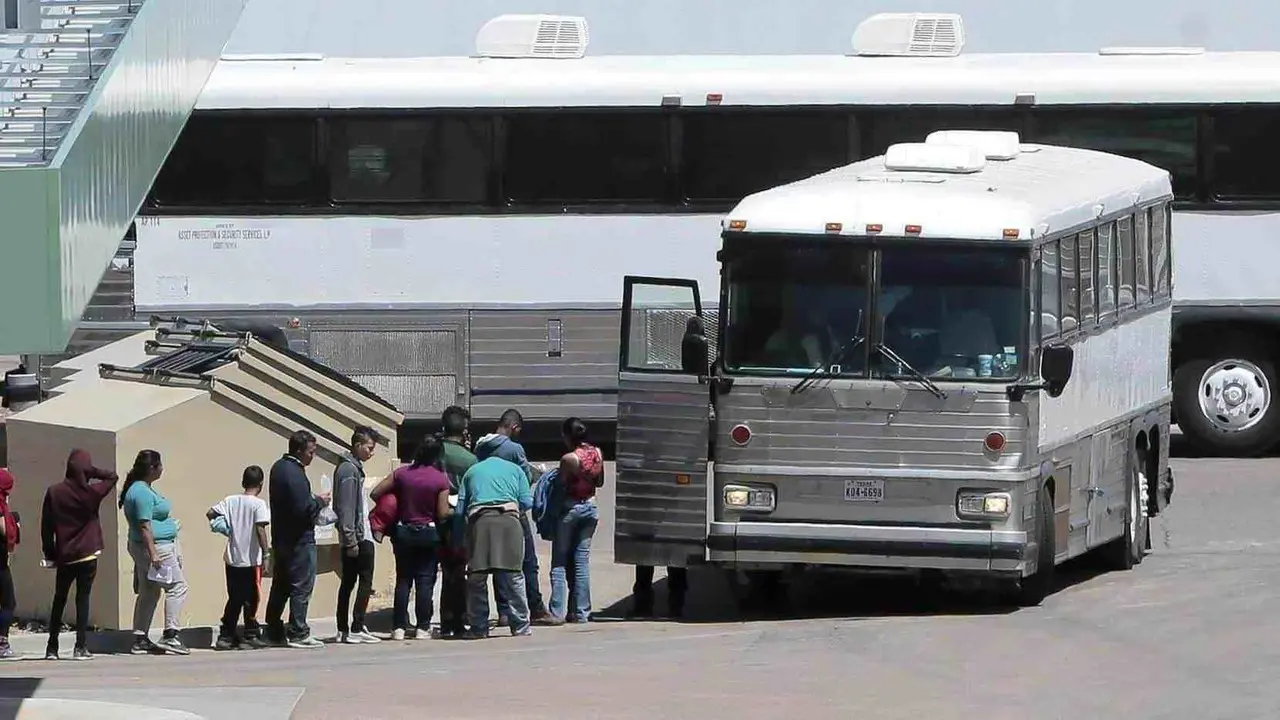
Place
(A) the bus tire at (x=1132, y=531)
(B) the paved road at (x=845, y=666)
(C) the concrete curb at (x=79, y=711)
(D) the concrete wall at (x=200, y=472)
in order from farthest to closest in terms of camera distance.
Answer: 1. (A) the bus tire at (x=1132, y=531)
2. (D) the concrete wall at (x=200, y=472)
3. (B) the paved road at (x=845, y=666)
4. (C) the concrete curb at (x=79, y=711)

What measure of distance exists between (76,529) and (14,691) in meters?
1.83

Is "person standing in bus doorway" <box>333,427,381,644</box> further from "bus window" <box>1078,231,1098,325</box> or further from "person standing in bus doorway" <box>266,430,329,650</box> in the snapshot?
"bus window" <box>1078,231,1098,325</box>

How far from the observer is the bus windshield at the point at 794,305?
15.3 m

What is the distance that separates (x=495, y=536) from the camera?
51.5 feet

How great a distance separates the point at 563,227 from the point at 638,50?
2774 mm

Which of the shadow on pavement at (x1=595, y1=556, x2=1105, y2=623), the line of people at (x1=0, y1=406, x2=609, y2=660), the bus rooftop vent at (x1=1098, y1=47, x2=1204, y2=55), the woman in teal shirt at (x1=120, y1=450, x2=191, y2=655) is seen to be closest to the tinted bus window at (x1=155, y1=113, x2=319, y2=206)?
the shadow on pavement at (x1=595, y1=556, x2=1105, y2=623)

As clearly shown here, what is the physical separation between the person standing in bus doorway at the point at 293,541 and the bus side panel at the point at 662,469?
6.45 ft

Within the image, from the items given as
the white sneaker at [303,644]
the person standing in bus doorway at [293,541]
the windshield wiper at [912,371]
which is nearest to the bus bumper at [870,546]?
the windshield wiper at [912,371]

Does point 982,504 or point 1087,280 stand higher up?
point 1087,280

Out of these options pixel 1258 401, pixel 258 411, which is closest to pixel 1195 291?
pixel 1258 401

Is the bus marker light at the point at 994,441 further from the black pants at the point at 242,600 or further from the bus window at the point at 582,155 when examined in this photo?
the bus window at the point at 582,155

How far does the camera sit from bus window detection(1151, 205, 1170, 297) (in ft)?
61.0

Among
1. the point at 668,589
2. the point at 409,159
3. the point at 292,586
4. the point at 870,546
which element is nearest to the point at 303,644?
the point at 292,586

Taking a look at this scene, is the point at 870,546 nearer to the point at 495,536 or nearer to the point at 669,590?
the point at 669,590
